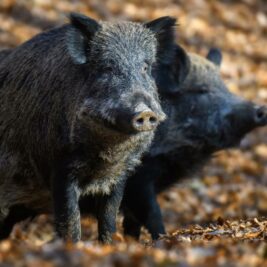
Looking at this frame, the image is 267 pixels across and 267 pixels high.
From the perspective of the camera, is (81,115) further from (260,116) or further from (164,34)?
(260,116)

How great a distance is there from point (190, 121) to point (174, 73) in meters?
0.64

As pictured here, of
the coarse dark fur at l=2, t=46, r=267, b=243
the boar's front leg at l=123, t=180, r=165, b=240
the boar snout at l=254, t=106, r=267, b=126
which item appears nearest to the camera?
the boar's front leg at l=123, t=180, r=165, b=240

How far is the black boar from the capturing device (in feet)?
20.8

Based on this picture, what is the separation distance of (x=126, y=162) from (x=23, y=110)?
108cm

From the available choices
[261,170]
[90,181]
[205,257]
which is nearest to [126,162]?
[90,181]

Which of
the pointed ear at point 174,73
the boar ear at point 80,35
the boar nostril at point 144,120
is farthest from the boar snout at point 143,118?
the pointed ear at point 174,73

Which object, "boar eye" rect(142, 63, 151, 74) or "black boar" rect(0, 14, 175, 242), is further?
"boar eye" rect(142, 63, 151, 74)

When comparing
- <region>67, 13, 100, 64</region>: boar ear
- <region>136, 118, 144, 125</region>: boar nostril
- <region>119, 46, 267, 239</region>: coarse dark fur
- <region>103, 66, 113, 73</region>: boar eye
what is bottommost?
<region>119, 46, 267, 239</region>: coarse dark fur

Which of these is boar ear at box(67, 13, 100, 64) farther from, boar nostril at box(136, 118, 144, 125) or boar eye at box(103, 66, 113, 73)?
boar nostril at box(136, 118, 144, 125)

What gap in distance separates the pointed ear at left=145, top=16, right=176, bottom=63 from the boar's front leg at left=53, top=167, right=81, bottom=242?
5.16 ft

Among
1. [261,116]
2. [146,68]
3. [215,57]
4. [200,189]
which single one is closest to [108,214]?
[146,68]

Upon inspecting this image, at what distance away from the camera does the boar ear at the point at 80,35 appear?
6613mm

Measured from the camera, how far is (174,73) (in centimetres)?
899

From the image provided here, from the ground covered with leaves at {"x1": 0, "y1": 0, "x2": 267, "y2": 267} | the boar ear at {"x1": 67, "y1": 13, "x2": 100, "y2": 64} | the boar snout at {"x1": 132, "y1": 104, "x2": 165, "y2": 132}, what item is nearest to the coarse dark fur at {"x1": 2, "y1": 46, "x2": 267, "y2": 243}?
the ground covered with leaves at {"x1": 0, "y1": 0, "x2": 267, "y2": 267}
